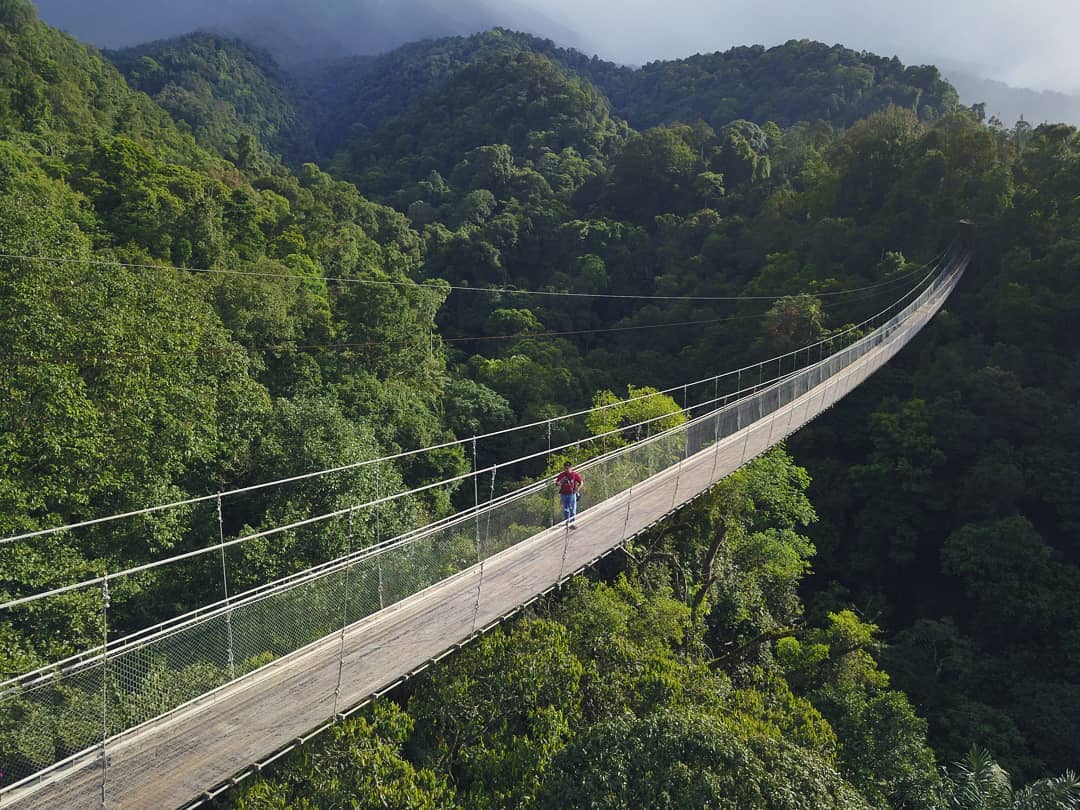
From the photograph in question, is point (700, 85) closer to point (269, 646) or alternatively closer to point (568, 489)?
point (568, 489)

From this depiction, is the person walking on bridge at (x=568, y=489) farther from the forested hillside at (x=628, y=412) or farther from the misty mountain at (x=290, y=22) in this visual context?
the misty mountain at (x=290, y=22)

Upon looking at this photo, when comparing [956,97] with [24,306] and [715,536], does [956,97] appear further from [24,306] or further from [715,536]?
[24,306]

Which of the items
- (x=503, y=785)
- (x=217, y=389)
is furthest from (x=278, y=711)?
(x=217, y=389)

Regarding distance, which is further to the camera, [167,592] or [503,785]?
[167,592]

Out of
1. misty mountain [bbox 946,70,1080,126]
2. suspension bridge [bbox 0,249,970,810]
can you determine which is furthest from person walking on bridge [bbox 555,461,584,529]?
misty mountain [bbox 946,70,1080,126]

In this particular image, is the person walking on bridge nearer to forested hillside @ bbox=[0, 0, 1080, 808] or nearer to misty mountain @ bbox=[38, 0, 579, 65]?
forested hillside @ bbox=[0, 0, 1080, 808]
